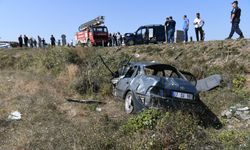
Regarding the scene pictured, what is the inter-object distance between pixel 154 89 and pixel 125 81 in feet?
6.37

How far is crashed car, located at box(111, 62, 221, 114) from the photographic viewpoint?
9.90 m

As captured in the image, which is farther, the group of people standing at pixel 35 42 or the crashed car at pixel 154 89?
the group of people standing at pixel 35 42

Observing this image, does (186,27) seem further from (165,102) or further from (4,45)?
(4,45)

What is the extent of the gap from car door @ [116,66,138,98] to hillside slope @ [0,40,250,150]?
1.56ft

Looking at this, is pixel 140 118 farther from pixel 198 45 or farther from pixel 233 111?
pixel 198 45

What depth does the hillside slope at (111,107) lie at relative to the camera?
8.32m

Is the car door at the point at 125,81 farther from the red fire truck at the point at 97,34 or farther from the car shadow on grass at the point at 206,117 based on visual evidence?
the red fire truck at the point at 97,34

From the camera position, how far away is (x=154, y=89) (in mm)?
9953

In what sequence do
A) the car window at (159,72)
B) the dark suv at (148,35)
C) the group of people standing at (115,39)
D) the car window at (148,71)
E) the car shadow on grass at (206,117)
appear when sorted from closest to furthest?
the car shadow on grass at (206,117) → the car window at (148,71) → the car window at (159,72) → the dark suv at (148,35) → the group of people standing at (115,39)

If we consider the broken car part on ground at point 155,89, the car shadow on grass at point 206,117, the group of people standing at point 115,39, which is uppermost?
the group of people standing at point 115,39

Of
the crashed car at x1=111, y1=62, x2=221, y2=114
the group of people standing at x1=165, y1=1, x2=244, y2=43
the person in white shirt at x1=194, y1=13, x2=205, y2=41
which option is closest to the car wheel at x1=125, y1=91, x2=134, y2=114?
the crashed car at x1=111, y1=62, x2=221, y2=114

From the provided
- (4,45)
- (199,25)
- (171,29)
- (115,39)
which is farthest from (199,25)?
(4,45)

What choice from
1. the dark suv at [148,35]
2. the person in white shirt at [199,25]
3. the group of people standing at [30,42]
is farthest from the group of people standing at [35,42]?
the person in white shirt at [199,25]

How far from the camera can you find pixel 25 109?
12070mm
